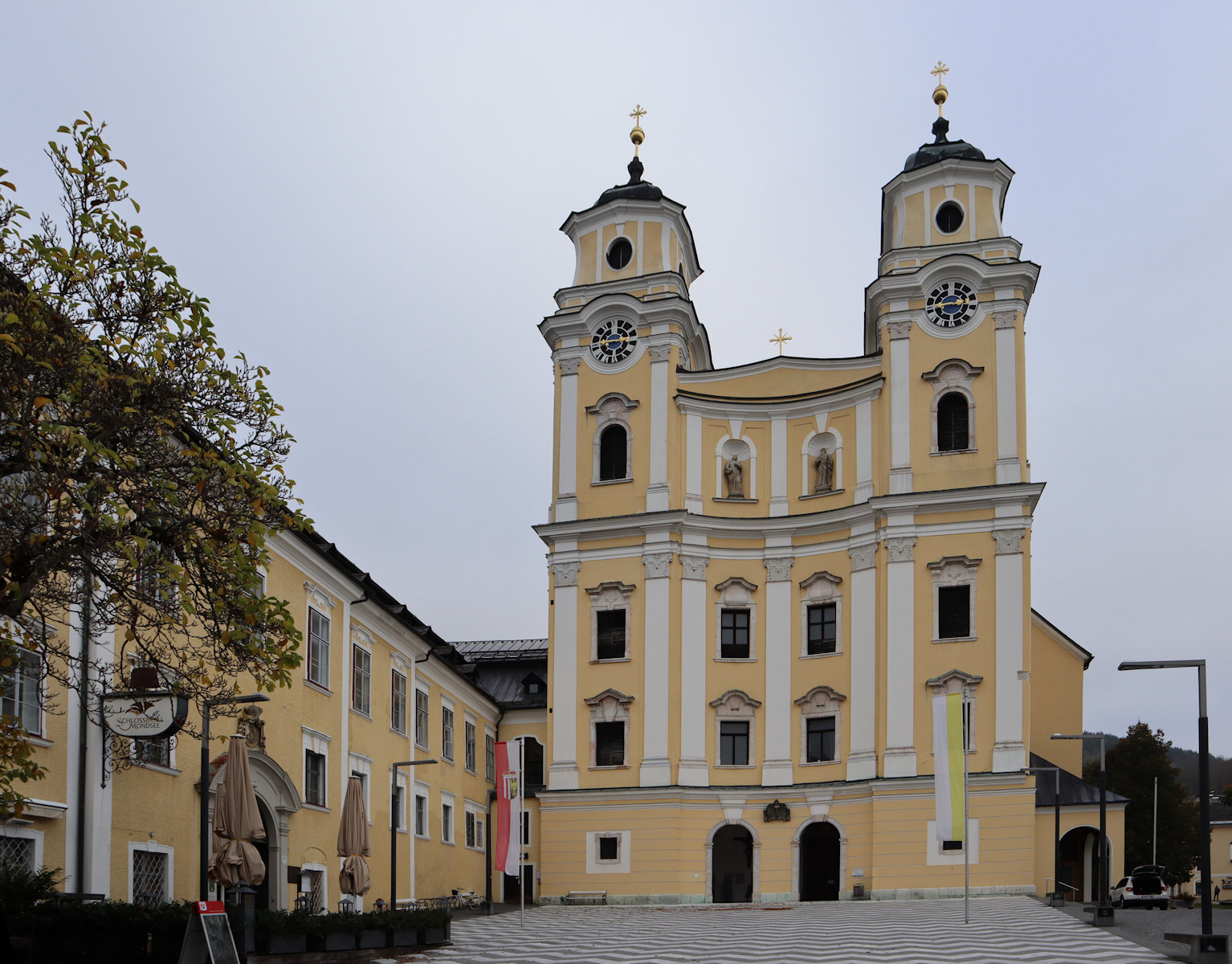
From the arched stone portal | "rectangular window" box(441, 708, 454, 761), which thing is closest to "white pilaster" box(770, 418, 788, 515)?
"rectangular window" box(441, 708, 454, 761)

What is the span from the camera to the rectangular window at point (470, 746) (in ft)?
153

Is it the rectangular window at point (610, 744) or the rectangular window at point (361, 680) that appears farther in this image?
the rectangular window at point (610, 744)

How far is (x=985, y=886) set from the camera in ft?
128

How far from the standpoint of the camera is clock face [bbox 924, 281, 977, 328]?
144 ft

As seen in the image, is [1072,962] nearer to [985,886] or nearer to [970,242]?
[985,886]

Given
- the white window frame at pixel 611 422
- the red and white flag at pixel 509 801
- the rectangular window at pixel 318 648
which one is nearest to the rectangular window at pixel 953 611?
the white window frame at pixel 611 422

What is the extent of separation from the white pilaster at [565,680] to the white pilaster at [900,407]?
11.5 m

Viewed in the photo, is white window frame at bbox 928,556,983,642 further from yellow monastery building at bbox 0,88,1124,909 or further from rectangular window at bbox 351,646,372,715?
rectangular window at bbox 351,646,372,715

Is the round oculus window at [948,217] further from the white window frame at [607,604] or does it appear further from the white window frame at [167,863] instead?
the white window frame at [167,863]

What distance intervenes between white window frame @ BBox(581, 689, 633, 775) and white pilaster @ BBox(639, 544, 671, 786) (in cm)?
64

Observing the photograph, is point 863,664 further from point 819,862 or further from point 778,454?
point 778,454

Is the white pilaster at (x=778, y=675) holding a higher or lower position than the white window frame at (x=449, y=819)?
higher

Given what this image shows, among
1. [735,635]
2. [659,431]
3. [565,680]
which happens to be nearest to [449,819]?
[565,680]

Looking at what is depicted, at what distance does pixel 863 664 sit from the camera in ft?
141
